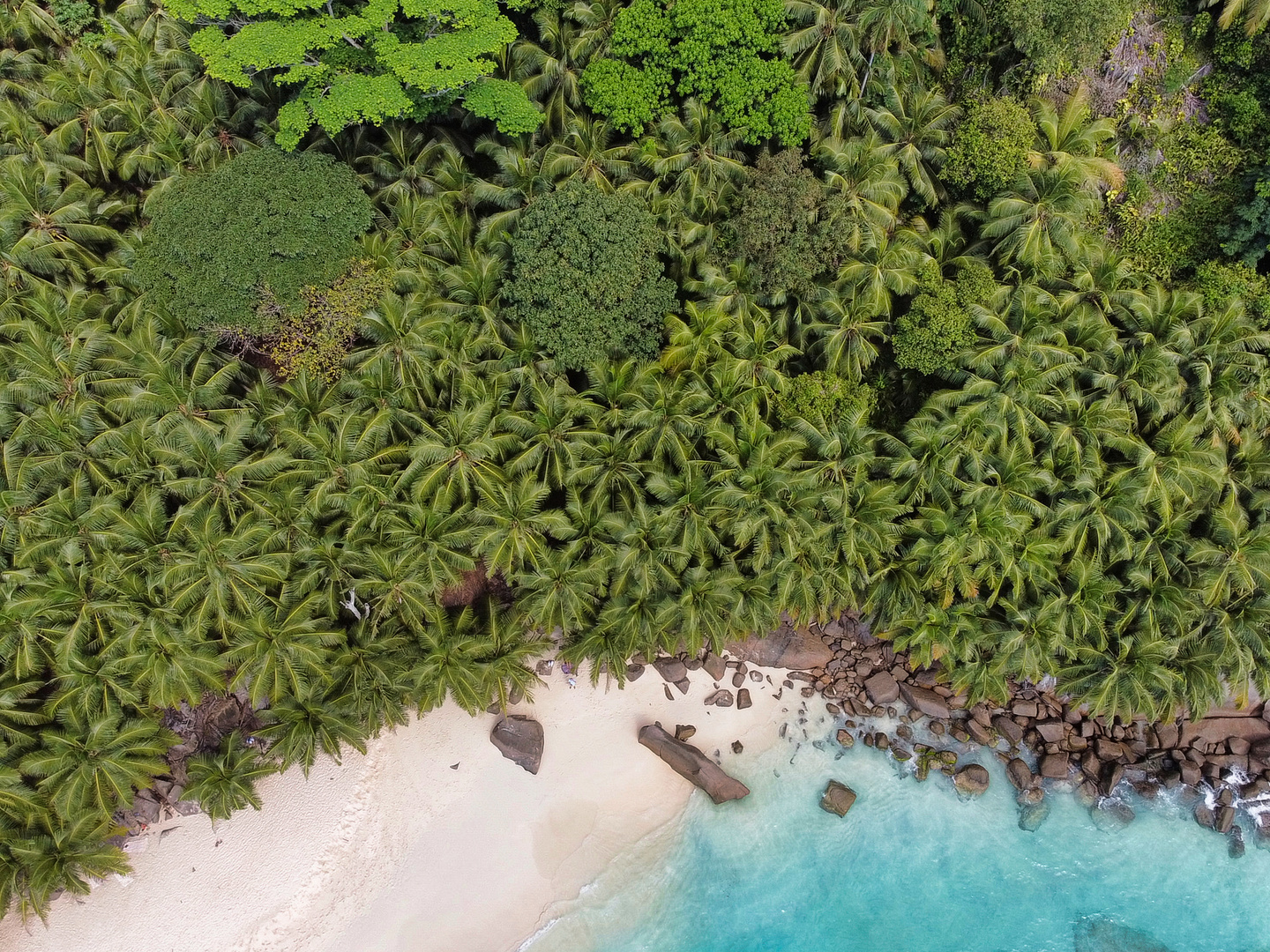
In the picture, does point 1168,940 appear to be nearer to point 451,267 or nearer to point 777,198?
point 777,198

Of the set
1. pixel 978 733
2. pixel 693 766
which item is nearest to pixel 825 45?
pixel 978 733

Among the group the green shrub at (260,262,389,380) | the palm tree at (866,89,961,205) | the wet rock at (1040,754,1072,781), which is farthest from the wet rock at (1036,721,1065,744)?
the green shrub at (260,262,389,380)

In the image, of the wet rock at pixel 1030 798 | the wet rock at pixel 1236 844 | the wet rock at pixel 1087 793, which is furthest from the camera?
the wet rock at pixel 1087 793

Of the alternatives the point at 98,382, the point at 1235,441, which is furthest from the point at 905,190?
the point at 98,382

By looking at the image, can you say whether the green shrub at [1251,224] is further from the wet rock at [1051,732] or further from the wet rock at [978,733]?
the wet rock at [978,733]

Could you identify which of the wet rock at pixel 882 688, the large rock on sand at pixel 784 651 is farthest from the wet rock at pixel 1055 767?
the large rock on sand at pixel 784 651

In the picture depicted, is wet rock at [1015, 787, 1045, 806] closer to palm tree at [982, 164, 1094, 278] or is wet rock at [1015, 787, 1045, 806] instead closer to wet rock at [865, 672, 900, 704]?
wet rock at [865, 672, 900, 704]
